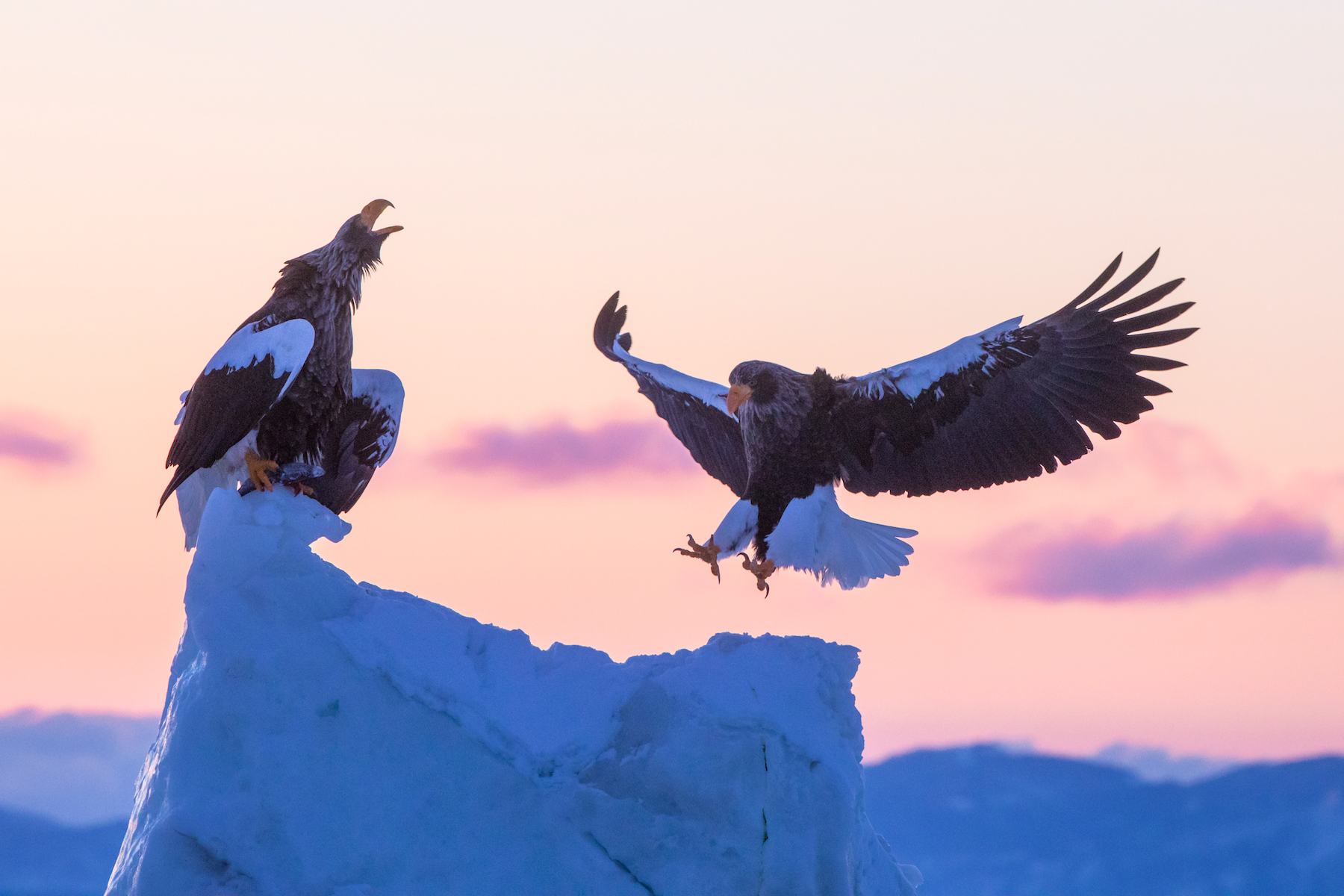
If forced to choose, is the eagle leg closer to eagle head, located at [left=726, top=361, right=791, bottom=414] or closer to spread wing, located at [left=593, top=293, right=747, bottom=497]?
eagle head, located at [left=726, top=361, right=791, bottom=414]

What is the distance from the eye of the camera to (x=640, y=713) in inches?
306

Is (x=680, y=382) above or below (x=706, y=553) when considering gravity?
above

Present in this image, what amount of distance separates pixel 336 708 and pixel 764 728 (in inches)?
88.3

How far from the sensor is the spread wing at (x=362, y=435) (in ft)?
30.6

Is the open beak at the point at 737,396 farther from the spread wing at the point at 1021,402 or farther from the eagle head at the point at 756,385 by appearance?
the spread wing at the point at 1021,402

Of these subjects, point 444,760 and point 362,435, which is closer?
point 444,760

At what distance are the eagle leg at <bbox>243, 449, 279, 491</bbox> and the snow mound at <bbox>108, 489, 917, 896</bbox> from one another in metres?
0.22

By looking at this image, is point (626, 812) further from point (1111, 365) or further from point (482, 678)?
point (1111, 365)

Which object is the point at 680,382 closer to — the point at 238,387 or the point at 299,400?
the point at 299,400

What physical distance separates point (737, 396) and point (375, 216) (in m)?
2.64

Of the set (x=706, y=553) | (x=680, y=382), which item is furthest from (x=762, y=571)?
(x=680, y=382)

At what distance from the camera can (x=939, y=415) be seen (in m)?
10.5

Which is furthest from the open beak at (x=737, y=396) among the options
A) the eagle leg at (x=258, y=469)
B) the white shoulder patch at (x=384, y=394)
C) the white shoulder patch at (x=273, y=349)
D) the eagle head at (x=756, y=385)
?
the eagle leg at (x=258, y=469)

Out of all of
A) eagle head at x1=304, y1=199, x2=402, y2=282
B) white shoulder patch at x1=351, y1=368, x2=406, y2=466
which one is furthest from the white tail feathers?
eagle head at x1=304, y1=199, x2=402, y2=282
